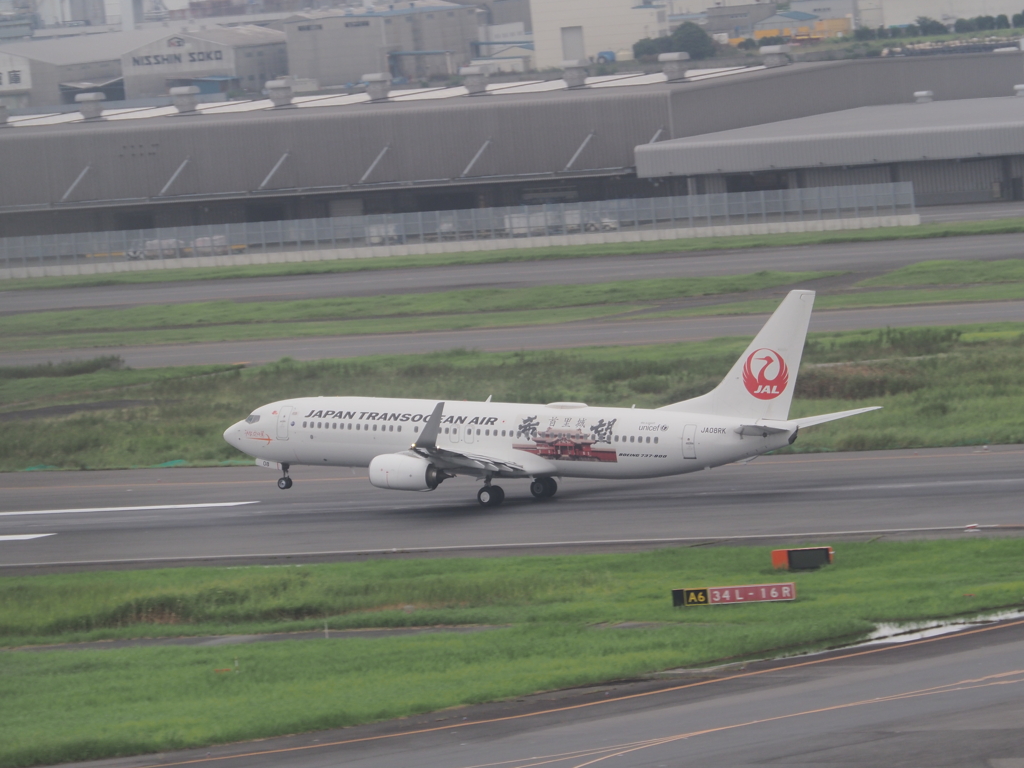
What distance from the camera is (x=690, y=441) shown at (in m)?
44.7

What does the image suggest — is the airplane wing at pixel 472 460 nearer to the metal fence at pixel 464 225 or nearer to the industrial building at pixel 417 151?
the metal fence at pixel 464 225

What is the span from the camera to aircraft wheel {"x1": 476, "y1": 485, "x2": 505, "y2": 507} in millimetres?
48219

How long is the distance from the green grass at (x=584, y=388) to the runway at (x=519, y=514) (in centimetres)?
504

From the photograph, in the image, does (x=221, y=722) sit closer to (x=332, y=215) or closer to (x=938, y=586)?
(x=938, y=586)

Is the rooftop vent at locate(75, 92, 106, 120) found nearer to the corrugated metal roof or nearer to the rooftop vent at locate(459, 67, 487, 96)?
the rooftop vent at locate(459, 67, 487, 96)

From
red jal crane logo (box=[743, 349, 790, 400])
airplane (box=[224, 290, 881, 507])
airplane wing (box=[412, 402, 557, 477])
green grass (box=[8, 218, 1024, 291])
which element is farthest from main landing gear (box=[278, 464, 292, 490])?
green grass (box=[8, 218, 1024, 291])

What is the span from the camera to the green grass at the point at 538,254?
328ft

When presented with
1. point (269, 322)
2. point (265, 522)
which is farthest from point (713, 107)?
point (265, 522)

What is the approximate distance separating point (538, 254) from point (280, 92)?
146 ft

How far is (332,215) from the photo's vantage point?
5059 inches

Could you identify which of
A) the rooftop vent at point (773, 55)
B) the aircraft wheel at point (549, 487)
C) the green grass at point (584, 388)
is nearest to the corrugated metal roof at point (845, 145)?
the rooftop vent at point (773, 55)

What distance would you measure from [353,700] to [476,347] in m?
55.2

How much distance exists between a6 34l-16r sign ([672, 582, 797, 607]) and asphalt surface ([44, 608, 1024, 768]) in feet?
17.0

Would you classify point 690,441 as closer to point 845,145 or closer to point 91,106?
point 845,145
